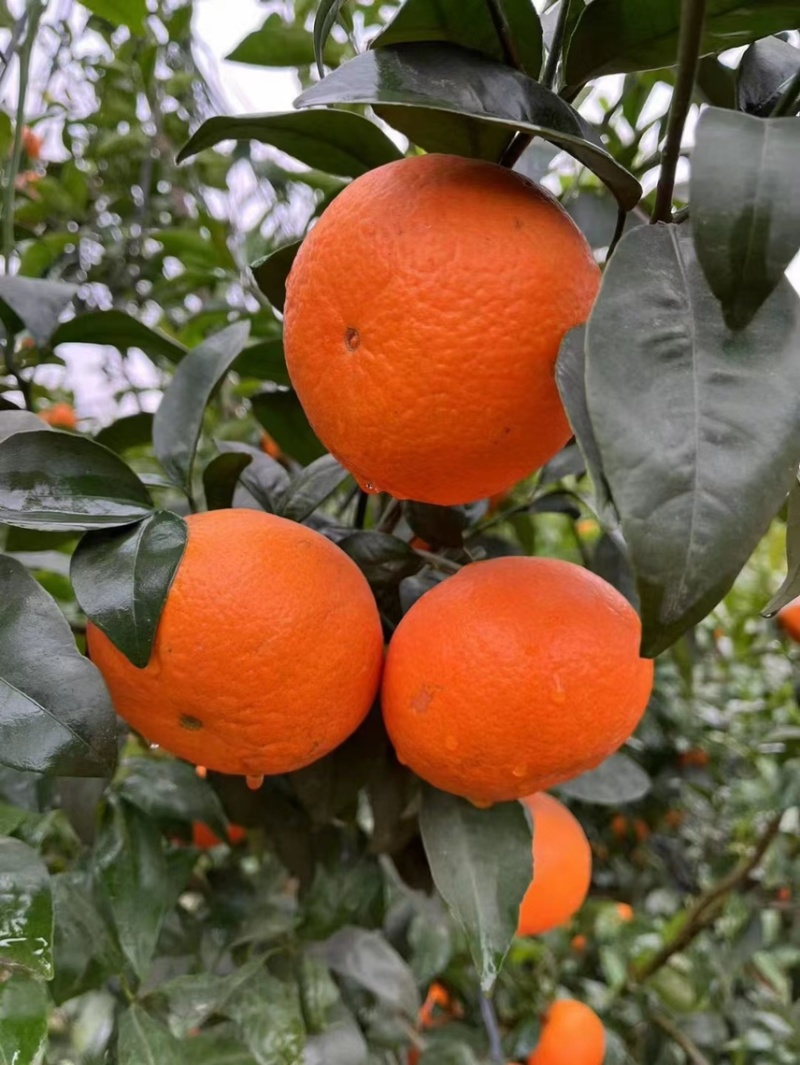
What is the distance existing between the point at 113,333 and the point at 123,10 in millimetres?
256

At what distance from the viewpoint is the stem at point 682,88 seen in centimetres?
32

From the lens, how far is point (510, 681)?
46 centimetres

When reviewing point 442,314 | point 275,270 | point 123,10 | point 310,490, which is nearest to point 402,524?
point 310,490

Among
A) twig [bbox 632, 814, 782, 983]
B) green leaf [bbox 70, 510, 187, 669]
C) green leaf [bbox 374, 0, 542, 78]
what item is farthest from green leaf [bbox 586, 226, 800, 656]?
twig [bbox 632, 814, 782, 983]

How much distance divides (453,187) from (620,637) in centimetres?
25

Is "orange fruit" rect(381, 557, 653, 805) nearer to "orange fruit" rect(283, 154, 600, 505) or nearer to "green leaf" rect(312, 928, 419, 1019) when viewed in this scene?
"orange fruit" rect(283, 154, 600, 505)

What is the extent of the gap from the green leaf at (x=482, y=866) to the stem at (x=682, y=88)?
0.37 metres

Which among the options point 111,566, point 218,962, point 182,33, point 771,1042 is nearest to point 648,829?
point 771,1042

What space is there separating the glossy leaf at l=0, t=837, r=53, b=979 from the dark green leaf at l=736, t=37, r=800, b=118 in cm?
53

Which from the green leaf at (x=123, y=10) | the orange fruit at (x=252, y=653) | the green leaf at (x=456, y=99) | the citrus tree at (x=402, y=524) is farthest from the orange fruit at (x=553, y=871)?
the green leaf at (x=123, y=10)

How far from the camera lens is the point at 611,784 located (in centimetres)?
79

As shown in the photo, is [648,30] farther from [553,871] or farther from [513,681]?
[553,871]

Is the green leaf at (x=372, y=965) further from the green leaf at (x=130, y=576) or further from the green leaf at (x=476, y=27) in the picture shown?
the green leaf at (x=476, y=27)

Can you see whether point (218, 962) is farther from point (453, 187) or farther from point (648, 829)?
point (648, 829)
